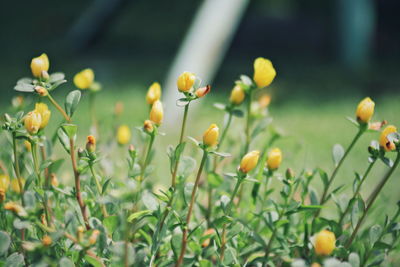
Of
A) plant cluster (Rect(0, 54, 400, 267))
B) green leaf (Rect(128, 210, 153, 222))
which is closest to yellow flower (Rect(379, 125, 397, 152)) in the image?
plant cluster (Rect(0, 54, 400, 267))

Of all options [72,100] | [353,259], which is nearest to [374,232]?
→ [353,259]

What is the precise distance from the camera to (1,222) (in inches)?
25.7

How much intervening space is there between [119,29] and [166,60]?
3.08 feet

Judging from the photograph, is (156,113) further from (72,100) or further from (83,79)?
(83,79)

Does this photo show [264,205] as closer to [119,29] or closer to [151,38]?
[151,38]

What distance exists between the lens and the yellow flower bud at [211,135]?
570 millimetres

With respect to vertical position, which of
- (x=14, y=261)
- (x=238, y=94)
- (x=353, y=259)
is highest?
(x=238, y=94)

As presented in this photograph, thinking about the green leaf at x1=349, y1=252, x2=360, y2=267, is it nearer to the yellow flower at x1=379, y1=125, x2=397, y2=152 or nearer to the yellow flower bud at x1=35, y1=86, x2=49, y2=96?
the yellow flower at x1=379, y1=125, x2=397, y2=152

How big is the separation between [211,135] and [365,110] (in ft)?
0.75

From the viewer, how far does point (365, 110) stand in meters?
0.65

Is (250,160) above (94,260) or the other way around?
above

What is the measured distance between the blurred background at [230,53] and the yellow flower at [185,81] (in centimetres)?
95

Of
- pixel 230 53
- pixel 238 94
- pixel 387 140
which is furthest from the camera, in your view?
pixel 230 53

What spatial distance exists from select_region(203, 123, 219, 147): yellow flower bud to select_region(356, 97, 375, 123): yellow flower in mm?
221
